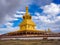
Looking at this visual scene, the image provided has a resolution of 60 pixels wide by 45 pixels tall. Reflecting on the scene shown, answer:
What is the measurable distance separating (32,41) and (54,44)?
40.2 inches

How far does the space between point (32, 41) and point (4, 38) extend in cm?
146

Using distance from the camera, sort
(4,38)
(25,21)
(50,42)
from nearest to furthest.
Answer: (50,42), (4,38), (25,21)

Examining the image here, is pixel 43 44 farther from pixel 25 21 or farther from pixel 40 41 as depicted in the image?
pixel 25 21

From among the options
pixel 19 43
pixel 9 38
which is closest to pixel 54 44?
pixel 19 43

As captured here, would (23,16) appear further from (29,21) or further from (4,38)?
(4,38)

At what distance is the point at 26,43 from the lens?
27.7 feet

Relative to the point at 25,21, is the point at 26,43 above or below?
below

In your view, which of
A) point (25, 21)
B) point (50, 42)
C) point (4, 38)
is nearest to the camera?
point (50, 42)

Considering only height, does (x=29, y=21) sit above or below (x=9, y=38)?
above

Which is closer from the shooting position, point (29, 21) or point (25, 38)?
point (25, 38)

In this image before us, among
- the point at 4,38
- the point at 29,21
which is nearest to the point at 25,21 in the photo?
the point at 29,21

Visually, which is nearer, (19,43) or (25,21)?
(19,43)

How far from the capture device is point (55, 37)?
338 inches

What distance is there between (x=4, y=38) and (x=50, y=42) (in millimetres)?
2271
